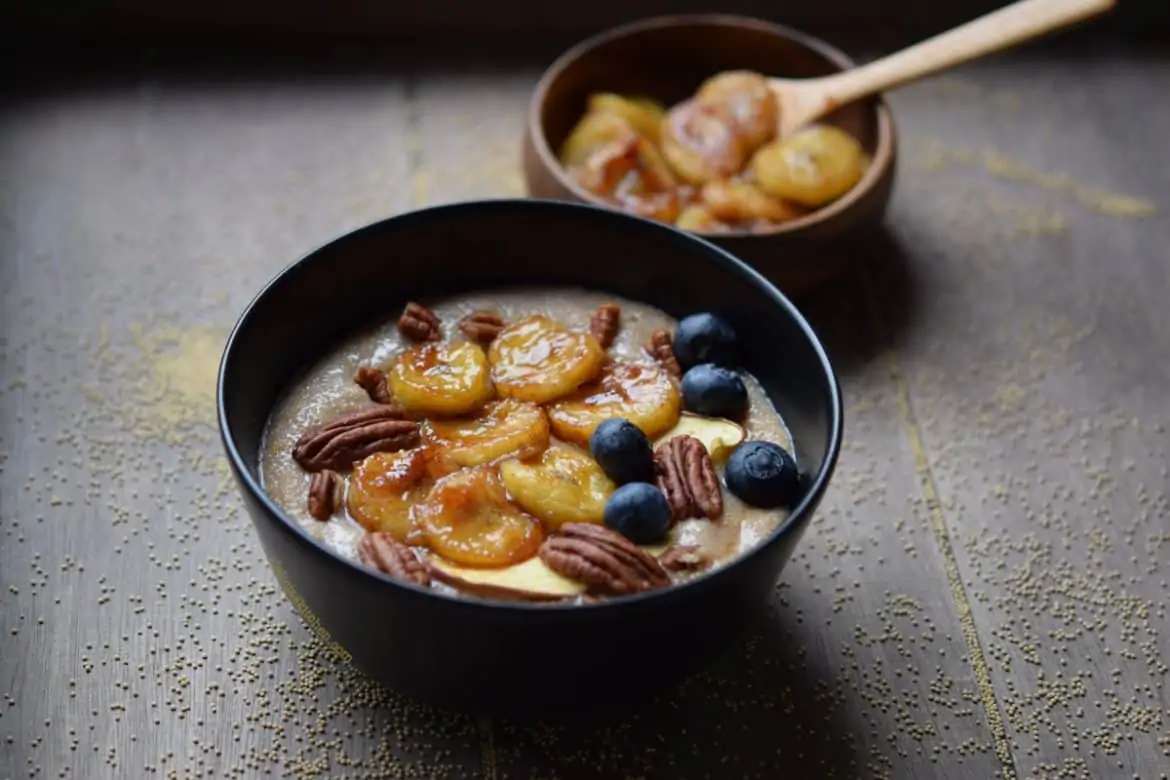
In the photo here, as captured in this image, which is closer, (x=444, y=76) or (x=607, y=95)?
(x=607, y=95)

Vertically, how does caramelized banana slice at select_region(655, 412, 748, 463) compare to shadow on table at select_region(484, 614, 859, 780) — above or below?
above

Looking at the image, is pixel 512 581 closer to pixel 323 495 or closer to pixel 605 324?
pixel 323 495

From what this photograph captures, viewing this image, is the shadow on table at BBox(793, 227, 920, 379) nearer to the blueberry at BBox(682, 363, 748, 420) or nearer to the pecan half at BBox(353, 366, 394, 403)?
the blueberry at BBox(682, 363, 748, 420)

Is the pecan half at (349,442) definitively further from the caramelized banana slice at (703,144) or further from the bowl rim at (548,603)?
the caramelized banana slice at (703,144)

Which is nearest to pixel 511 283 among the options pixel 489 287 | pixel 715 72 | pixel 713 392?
pixel 489 287

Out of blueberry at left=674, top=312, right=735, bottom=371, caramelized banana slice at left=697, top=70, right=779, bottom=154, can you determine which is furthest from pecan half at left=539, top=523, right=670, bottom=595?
caramelized banana slice at left=697, top=70, right=779, bottom=154

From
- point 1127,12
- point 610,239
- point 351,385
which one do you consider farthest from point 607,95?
point 1127,12

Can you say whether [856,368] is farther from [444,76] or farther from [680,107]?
[444,76]
